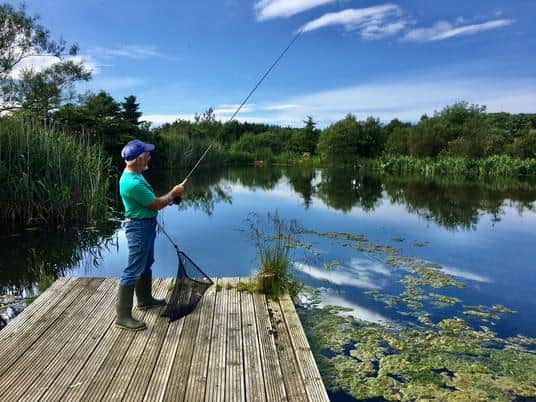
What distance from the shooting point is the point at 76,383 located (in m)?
2.55

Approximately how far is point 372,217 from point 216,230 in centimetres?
451

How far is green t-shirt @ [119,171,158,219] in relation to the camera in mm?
3109

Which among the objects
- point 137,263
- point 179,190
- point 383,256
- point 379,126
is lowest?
point 383,256

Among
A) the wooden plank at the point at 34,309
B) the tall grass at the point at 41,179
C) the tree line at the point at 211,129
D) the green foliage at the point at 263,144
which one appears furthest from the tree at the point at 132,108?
the wooden plank at the point at 34,309

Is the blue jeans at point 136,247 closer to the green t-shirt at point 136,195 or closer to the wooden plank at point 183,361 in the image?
the green t-shirt at point 136,195

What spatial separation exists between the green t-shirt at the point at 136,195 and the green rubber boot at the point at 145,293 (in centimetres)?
68

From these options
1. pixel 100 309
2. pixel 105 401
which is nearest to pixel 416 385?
pixel 105 401

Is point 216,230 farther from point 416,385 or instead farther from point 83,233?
point 416,385

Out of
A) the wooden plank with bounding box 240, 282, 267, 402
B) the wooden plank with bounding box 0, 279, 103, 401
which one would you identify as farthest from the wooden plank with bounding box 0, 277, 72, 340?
the wooden plank with bounding box 240, 282, 267, 402

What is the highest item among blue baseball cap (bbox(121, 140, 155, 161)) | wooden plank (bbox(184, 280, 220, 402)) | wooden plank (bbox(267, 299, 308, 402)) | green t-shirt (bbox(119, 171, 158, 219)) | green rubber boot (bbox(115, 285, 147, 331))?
blue baseball cap (bbox(121, 140, 155, 161))

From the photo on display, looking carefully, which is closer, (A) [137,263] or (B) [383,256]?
(A) [137,263]

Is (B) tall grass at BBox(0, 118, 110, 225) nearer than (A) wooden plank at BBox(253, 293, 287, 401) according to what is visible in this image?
No

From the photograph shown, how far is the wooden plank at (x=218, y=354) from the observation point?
2.49m

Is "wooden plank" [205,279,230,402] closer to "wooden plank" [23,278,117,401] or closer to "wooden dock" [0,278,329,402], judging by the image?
"wooden dock" [0,278,329,402]
